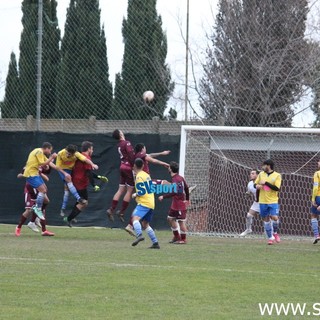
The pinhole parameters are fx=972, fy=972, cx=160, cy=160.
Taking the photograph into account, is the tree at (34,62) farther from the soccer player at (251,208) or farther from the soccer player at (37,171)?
the soccer player at (251,208)

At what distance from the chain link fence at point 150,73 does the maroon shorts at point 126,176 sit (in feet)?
15.4

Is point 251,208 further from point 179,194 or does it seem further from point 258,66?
point 258,66

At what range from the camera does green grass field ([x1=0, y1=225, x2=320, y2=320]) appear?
10562 millimetres

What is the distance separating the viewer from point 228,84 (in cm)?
2686

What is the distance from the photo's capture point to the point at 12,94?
1023 inches

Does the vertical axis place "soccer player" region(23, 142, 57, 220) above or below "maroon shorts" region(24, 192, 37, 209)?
above

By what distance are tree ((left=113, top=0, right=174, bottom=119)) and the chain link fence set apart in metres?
0.03

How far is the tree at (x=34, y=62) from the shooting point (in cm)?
2531

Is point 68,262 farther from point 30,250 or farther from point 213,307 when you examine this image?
point 213,307

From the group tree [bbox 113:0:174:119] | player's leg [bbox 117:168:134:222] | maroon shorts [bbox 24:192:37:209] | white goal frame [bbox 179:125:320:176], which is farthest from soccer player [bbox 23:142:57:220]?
tree [bbox 113:0:174:119]

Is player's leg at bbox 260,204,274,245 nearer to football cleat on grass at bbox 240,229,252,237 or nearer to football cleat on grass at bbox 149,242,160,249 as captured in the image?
football cleat on grass at bbox 240,229,252,237

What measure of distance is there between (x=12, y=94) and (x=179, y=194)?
7.86 metres

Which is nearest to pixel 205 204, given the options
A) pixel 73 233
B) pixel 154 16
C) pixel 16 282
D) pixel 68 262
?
pixel 73 233

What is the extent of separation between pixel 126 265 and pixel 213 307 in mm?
4103
